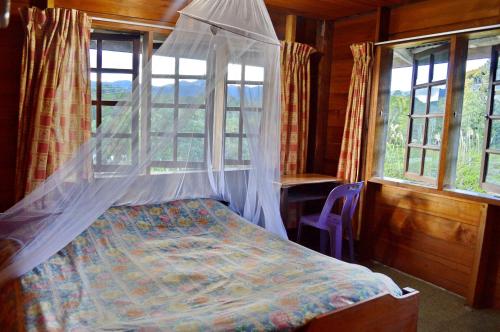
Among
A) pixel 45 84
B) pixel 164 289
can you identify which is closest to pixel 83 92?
pixel 45 84

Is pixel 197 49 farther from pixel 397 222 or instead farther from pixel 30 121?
pixel 397 222

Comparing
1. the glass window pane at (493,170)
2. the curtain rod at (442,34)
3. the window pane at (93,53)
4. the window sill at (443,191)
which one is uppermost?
the curtain rod at (442,34)

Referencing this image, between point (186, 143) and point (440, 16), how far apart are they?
7.67 feet

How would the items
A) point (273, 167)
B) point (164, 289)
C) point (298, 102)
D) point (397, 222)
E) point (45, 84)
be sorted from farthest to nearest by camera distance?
point (298, 102), point (397, 222), point (273, 167), point (45, 84), point (164, 289)

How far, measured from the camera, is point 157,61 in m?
2.33

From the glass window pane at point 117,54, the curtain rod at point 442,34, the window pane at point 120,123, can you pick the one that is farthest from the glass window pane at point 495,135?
the glass window pane at point 117,54

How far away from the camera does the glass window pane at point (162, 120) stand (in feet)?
7.85

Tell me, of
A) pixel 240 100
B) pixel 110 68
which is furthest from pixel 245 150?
pixel 110 68

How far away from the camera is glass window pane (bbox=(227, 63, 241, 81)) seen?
2.97 m

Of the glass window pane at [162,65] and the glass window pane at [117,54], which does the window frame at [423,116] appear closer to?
the glass window pane at [162,65]

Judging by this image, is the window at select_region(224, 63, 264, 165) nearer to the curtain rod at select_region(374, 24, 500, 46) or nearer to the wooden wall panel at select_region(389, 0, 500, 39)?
the curtain rod at select_region(374, 24, 500, 46)

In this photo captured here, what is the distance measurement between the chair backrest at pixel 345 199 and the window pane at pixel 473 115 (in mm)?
831

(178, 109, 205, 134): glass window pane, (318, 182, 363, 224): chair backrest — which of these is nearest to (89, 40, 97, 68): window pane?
(178, 109, 205, 134): glass window pane

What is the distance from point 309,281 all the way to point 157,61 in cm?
146
